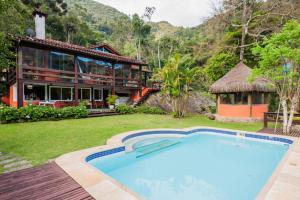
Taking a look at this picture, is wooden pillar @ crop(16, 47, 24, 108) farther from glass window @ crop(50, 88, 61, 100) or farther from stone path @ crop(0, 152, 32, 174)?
stone path @ crop(0, 152, 32, 174)

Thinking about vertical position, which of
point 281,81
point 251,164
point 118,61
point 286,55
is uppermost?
point 118,61

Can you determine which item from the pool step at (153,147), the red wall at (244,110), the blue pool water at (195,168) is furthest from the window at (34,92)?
the red wall at (244,110)

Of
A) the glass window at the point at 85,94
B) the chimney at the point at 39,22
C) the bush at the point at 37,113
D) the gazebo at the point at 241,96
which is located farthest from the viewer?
the glass window at the point at 85,94

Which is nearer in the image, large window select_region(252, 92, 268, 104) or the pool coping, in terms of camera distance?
the pool coping

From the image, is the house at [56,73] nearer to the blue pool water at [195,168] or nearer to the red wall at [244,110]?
the red wall at [244,110]

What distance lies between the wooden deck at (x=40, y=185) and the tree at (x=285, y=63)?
894cm

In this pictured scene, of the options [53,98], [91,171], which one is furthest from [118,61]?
[91,171]

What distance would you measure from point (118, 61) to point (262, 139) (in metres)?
13.9

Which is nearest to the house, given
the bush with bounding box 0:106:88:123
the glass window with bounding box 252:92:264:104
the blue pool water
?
the bush with bounding box 0:106:88:123

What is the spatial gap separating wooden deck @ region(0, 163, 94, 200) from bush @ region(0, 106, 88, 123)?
769 centimetres

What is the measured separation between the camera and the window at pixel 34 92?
14.4 meters

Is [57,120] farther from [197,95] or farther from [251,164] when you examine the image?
[197,95]

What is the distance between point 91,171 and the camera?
13.6 feet

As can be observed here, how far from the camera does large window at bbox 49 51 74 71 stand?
14.8m
